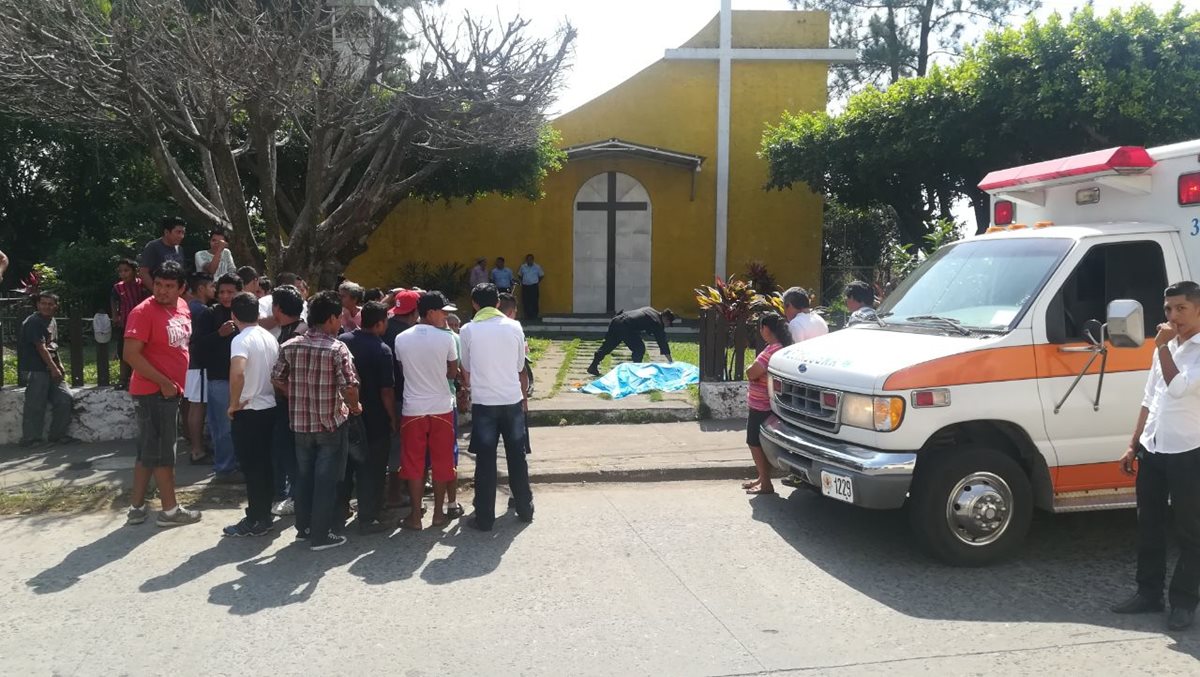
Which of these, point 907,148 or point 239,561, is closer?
point 239,561

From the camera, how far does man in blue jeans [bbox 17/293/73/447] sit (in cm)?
823

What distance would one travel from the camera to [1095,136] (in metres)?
15.4

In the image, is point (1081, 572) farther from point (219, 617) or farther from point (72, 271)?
point (72, 271)

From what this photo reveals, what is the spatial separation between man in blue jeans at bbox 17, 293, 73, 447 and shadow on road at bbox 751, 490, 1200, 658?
269 inches

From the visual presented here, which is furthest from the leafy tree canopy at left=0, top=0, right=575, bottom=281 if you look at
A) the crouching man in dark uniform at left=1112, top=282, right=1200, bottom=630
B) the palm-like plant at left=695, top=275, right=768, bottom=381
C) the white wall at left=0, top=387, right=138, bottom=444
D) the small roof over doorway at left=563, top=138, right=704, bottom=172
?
the crouching man in dark uniform at left=1112, top=282, right=1200, bottom=630

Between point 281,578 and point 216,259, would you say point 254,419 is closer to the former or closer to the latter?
point 281,578

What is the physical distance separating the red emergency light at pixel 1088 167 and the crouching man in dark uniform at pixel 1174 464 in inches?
61.6

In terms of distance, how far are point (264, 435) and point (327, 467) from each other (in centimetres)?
65

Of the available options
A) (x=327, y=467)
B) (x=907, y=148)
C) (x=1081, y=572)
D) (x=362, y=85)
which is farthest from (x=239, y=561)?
(x=907, y=148)

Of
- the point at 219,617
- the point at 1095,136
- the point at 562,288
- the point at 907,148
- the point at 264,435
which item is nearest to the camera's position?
the point at 219,617

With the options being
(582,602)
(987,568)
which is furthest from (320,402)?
(987,568)

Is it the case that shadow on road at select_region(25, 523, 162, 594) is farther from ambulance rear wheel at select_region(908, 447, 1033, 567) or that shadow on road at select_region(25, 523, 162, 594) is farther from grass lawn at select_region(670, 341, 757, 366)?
grass lawn at select_region(670, 341, 757, 366)

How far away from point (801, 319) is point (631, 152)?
42.9ft

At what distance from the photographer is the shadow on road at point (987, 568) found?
460 centimetres
